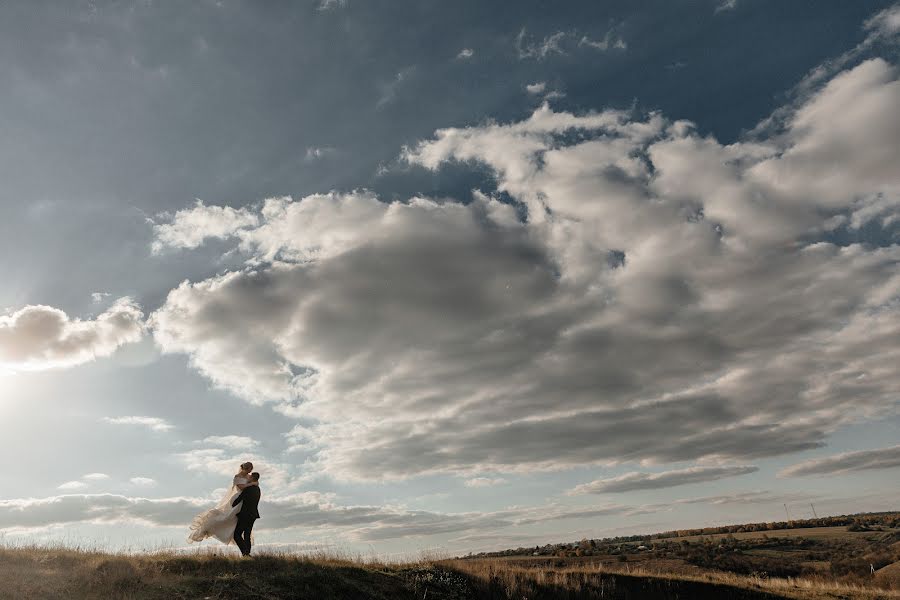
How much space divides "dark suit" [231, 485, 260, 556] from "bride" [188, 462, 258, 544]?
0.18m

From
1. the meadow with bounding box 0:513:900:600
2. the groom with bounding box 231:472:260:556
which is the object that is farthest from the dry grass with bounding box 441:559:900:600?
the groom with bounding box 231:472:260:556

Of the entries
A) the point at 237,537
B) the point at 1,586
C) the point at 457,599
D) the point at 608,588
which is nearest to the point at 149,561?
the point at 237,537

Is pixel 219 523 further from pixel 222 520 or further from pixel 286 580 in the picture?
pixel 286 580

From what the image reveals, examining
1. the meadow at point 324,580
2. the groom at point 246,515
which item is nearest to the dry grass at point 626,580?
the meadow at point 324,580

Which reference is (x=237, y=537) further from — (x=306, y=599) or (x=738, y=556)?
(x=738, y=556)

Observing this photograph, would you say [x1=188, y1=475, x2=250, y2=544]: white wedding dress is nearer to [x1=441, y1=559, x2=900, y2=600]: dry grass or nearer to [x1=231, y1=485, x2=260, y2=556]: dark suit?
[x1=231, y1=485, x2=260, y2=556]: dark suit

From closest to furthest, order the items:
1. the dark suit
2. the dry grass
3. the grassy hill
A: the grassy hill < the dark suit < the dry grass

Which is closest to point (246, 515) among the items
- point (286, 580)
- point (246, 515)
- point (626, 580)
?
point (246, 515)

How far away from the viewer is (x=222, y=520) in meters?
18.3

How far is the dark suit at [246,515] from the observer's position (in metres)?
18.0

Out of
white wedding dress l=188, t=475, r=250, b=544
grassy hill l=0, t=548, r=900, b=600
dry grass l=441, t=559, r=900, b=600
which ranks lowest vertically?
dry grass l=441, t=559, r=900, b=600

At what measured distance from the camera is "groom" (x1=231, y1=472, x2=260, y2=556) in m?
18.0

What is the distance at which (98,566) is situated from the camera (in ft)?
51.5

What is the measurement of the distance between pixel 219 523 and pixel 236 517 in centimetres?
57
